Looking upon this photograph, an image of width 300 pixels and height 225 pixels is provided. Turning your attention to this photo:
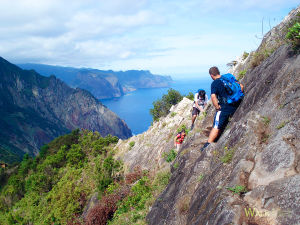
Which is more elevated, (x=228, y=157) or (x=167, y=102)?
(x=228, y=157)

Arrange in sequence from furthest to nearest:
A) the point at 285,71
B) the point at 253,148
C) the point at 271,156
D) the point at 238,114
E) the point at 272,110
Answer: the point at 238,114 < the point at 285,71 < the point at 272,110 < the point at 253,148 < the point at 271,156

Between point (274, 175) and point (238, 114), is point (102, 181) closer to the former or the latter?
point (238, 114)

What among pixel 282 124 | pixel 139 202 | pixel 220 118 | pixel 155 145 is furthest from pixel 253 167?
pixel 155 145

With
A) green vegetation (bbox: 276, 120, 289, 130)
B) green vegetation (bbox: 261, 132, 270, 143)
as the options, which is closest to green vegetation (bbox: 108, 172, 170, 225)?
green vegetation (bbox: 261, 132, 270, 143)

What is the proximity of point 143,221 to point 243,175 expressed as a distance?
635 cm

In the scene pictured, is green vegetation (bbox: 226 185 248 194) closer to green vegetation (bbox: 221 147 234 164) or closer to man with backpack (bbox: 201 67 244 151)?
green vegetation (bbox: 221 147 234 164)

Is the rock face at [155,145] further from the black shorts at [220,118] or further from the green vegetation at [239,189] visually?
the green vegetation at [239,189]

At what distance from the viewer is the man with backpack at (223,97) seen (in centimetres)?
842

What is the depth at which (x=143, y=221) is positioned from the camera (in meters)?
10.3

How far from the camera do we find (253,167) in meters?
5.71

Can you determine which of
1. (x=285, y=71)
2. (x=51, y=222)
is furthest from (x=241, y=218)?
(x=51, y=222)

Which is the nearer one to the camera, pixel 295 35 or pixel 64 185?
pixel 295 35

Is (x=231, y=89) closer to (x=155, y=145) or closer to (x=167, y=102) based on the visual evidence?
(x=155, y=145)

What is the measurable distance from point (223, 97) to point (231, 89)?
0.44 metres
